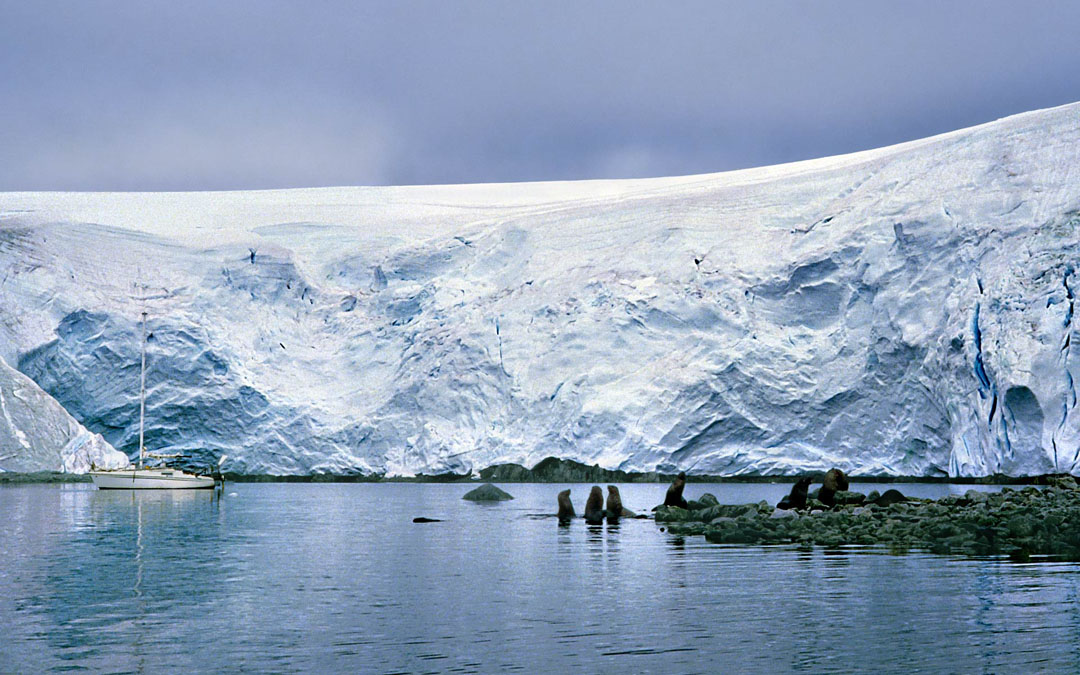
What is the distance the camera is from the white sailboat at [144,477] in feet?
96.4

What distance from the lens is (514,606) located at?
28.4 feet

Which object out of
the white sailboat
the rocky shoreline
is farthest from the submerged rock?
the white sailboat

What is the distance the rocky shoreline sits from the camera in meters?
12.2

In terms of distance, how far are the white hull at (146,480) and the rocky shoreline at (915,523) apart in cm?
1552

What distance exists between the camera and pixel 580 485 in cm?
3272

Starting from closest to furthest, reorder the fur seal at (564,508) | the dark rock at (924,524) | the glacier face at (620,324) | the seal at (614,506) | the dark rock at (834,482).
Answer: the dark rock at (924,524) < the dark rock at (834,482) < the seal at (614,506) < the fur seal at (564,508) < the glacier face at (620,324)

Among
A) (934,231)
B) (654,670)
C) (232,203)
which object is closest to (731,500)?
(934,231)

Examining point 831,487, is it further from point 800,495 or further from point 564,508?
point 564,508

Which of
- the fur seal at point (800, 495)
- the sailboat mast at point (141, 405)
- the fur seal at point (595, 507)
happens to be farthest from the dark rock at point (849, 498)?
the sailboat mast at point (141, 405)

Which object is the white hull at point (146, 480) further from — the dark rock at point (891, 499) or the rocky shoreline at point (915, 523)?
the dark rock at point (891, 499)

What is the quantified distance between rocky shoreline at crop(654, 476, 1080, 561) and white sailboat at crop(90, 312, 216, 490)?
51.0ft

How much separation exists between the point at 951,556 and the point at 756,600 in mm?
3646

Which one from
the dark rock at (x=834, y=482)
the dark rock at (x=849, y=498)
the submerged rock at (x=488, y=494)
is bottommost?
the submerged rock at (x=488, y=494)

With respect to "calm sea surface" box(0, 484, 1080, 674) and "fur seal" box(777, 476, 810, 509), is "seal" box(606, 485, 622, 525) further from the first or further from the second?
"calm sea surface" box(0, 484, 1080, 674)
